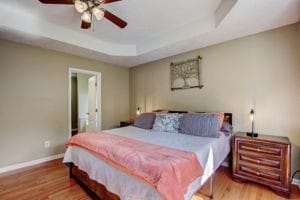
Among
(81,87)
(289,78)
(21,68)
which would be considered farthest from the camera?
(81,87)

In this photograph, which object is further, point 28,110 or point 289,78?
point 28,110

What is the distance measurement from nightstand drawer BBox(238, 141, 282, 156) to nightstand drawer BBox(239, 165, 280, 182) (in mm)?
255

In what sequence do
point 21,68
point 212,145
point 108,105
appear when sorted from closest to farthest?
1. point 212,145
2. point 21,68
3. point 108,105

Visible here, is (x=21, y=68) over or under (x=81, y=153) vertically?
over

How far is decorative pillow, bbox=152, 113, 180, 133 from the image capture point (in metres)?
2.77

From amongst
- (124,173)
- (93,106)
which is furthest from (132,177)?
(93,106)

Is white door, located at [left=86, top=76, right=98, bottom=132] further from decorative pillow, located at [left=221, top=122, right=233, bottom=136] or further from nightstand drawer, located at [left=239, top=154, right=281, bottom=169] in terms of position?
nightstand drawer, located at [left=239, top=154, right=281, bottom=169]

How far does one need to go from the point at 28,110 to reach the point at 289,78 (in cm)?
450

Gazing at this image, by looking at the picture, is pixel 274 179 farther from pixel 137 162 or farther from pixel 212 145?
pixel 137 162

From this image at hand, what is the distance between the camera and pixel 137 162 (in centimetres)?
144

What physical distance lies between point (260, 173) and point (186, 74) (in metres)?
2.19

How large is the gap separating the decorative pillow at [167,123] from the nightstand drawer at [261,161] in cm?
106

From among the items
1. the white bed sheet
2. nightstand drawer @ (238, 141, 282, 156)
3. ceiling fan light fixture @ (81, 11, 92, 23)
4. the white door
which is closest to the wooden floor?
the white bed sheet

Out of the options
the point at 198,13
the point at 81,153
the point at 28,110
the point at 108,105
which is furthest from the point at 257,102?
Result: the point at 28,110
